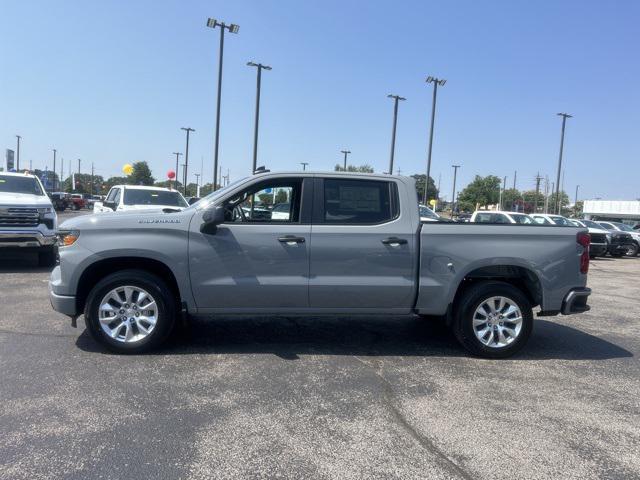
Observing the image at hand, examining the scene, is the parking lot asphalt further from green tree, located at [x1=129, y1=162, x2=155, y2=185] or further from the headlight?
green tree, located at [x1=129, y1=162, x2=155, y2=185]

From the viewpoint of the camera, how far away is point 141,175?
78.9 m

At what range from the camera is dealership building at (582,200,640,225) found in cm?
7206

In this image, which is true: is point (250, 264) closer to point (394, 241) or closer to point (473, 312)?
point (394, 241)

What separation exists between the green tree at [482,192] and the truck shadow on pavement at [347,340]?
9551 cm

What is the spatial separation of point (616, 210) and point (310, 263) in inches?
3182

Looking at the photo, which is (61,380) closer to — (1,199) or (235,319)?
(235,319)

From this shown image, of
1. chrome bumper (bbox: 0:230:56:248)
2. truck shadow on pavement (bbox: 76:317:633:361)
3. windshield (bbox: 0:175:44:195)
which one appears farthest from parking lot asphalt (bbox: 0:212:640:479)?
windshield (bbox: 0:175:44:195)

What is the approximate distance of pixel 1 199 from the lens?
10.4 meters

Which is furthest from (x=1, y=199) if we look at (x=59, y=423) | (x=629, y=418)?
(x=629, y=418)

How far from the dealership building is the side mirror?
245 feet

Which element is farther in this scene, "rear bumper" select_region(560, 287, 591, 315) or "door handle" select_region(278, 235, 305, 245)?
"rear bumper" select_region(560, 287, 591, 315)

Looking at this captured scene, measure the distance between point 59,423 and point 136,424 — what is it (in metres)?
0.54

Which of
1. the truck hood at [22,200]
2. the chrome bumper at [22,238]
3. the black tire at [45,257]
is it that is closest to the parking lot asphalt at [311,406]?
the chrome bumper at [22,238]

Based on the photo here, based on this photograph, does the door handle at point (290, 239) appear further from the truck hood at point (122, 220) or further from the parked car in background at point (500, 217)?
the parked car in background at point (500, 217)
